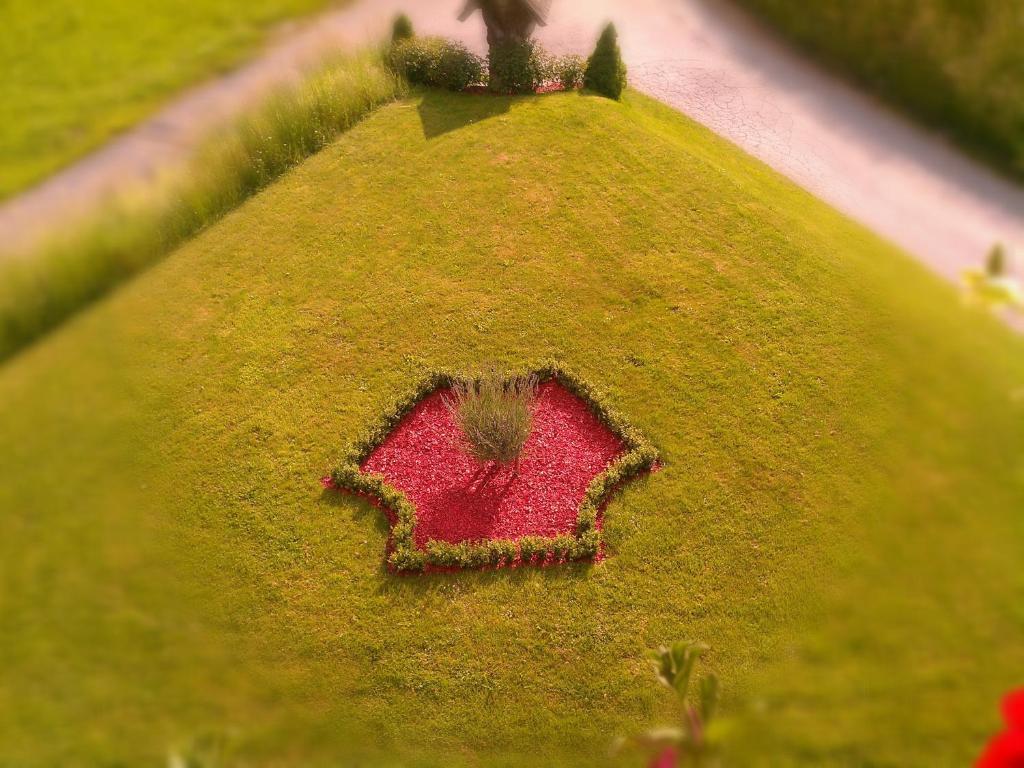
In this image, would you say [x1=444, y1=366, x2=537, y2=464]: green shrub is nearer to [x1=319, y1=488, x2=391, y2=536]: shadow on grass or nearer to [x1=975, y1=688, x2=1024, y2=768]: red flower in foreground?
[x1=319, y1=488, x2=391, y2=536]: shadow on grass

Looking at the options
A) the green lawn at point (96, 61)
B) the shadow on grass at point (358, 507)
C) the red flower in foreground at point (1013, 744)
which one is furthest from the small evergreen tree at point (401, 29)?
the red flower in foreground at point (1013, 744)

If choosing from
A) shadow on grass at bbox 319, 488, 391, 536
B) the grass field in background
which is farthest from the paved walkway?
shadow on grass at bbox 319, 488, 391, 536

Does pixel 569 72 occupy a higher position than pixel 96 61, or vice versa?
pixel 569 72

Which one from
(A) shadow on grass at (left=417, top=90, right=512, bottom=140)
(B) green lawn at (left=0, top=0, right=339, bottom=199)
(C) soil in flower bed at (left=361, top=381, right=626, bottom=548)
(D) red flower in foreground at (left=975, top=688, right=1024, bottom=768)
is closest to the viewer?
(D) red flower in foreground at (left=975, top=688, right=1024, bottom=768)

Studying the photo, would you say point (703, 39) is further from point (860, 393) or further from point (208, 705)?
point (208, 705)

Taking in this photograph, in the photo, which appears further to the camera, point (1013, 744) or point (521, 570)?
point (521, 570)

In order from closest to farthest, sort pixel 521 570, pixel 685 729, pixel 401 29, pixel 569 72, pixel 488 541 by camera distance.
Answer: pixel 685 729 < pixel 521 570 < pixel 488 541 < pixel 569 72 < pixel 401 29

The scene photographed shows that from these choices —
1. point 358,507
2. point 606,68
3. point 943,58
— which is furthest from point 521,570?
point 943,58

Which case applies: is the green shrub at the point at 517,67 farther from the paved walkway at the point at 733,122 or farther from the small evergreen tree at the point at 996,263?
the small evergreen tree at the point at 996,263

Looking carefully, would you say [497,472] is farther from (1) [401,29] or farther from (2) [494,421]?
(1) [401,29]
